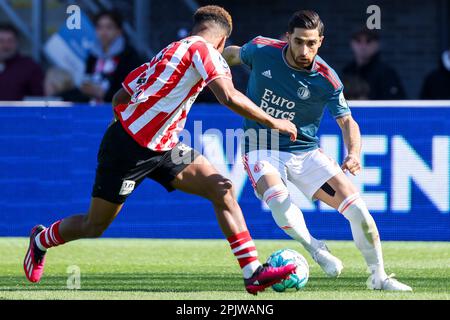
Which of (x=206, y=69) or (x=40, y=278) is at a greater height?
(x=206, y=69)

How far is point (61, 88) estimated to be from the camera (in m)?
14.5

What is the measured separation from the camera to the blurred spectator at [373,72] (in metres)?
14.2

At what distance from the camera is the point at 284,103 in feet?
31.6

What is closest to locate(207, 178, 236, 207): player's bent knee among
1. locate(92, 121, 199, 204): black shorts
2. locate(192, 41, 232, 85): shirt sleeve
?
locate(92, 121, 199, 204): black shorts

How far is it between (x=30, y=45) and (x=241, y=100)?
9.50 m

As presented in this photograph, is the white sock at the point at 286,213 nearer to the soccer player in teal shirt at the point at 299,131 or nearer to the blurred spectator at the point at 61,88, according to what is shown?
the soccer player in teal shirt at the point at 299,131

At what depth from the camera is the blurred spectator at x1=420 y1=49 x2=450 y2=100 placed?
1441 centimetres

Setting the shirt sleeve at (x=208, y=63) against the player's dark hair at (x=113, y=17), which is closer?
the shirt sleeve at (x=208, y=63)

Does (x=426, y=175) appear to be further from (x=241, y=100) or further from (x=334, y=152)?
(x=241, y=100)

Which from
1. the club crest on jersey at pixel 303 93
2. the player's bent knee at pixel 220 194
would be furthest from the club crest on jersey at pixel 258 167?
the player's bent knee at pixel 220 194

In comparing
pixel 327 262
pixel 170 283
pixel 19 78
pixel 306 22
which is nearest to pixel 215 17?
pixel 306 22

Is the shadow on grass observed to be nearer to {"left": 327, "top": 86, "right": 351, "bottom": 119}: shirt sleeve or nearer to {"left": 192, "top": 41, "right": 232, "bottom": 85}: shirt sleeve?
{"left": 327, "top": 86, "right": 351, "bottom": 119}: shirt sleeve

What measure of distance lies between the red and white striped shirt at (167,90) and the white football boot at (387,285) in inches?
70.3

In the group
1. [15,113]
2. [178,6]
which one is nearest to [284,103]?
[15,113]
